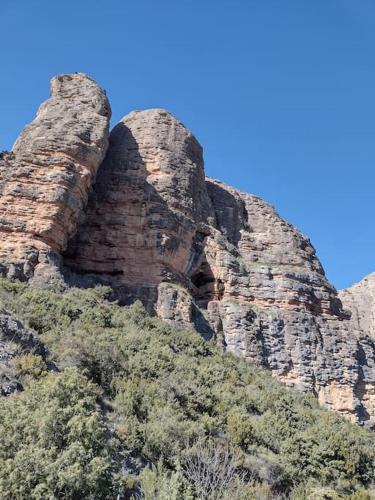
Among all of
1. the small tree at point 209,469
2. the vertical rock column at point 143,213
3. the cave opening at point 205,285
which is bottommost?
the small tree at point 209,469

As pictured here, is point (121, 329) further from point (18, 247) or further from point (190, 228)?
point (190, 228)

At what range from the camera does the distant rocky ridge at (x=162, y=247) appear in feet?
74.8

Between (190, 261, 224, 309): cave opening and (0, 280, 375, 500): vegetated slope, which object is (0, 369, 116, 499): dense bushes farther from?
(190, 261, 224, 309): cave opening

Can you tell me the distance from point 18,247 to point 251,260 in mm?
14684

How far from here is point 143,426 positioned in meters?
10.7

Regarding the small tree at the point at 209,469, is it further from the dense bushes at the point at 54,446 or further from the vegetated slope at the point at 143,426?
Answer: the dense bushes at the point at 54,446

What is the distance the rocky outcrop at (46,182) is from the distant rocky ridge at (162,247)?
50mm

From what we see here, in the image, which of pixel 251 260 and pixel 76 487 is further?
pixel 251 260

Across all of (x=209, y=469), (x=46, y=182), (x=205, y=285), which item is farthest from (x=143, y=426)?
(x=205, y=285)

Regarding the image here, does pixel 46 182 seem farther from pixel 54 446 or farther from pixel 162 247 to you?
pixel 54 446

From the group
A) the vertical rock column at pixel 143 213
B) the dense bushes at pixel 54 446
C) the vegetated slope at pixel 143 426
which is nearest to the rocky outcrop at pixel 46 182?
the vegetated slope at pixel 143 426

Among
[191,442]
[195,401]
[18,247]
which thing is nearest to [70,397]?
[191,442]

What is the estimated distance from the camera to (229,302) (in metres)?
27.9

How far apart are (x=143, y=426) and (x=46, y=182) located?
14654mm
